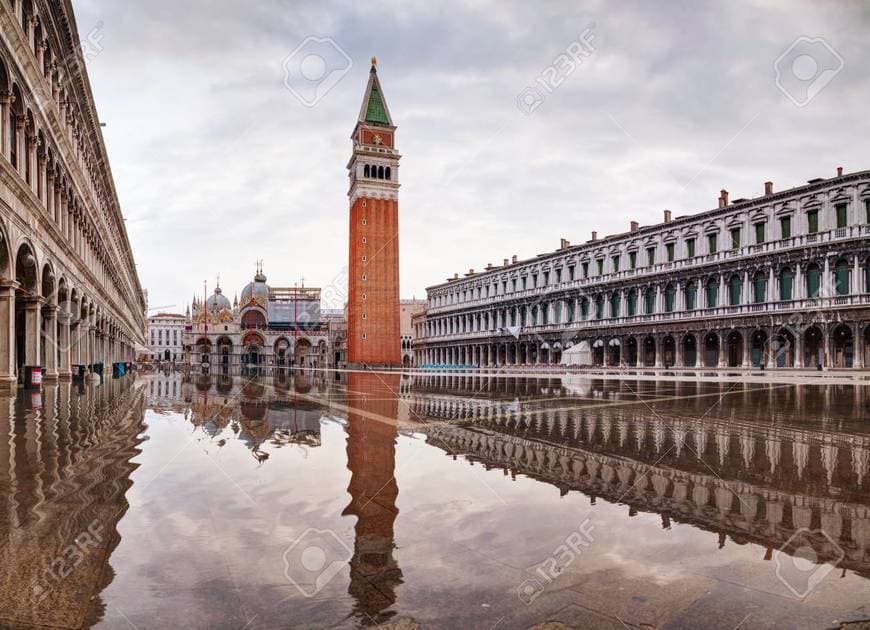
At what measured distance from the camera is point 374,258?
7762 cm

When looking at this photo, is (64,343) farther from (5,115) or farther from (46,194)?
(5,115)

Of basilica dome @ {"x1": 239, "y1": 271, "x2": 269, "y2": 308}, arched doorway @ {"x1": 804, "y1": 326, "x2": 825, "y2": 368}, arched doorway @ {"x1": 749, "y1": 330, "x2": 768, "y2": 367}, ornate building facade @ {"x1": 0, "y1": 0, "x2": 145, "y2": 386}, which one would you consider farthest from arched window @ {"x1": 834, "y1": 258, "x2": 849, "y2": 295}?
basilica dome @ {"x1": 239, "y1": 271, "x2": 269, "y2": 308}

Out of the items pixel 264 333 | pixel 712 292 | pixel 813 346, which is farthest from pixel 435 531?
pixel 264 333

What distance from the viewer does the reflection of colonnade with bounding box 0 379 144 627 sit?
2.69 metres

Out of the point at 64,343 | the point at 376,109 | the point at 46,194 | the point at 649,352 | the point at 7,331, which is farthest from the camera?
the point at 376,109

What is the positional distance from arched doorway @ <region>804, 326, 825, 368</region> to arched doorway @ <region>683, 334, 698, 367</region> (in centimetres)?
927

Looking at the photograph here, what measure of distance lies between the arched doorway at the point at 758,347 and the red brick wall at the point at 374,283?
145ft

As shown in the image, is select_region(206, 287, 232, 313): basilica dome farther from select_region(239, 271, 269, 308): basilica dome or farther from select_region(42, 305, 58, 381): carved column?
select_region(42, 305, 58, 381): carved column

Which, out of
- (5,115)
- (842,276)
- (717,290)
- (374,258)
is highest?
(374,258)

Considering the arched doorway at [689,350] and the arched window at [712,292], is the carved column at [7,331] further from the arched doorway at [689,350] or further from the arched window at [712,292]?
the arched doorway at [689,350]

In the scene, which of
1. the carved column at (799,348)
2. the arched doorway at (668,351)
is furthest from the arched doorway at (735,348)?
the arched doorway at (668,351)

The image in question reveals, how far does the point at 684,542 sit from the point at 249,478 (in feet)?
12.0

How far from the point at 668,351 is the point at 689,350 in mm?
2066

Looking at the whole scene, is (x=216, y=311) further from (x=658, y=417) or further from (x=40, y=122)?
(x=658, y=417)
